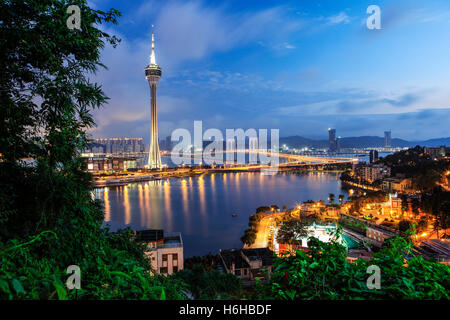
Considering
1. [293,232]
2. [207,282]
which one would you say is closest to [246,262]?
[293,232]

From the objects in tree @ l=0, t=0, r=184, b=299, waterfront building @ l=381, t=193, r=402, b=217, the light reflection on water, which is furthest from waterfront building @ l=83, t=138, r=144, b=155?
tree @ l=0, t=0, r=184, b=299

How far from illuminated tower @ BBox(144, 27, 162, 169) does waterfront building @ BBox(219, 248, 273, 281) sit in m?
23.0

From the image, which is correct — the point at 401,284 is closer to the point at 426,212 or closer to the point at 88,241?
the point at 88,241

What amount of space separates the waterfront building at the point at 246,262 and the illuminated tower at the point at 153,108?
2297 cm

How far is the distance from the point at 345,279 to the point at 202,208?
13.4m

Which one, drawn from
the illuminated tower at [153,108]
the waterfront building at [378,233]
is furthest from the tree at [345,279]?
the illuminated tower at [153,108]

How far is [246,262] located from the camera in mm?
5645

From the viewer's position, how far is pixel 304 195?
17.4 meters

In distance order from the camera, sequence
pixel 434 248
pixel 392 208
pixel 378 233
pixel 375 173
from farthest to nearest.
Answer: pixel 375 173, pixel 392 208, pixel 378 233, pixel 434 248

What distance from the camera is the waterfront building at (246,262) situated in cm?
531

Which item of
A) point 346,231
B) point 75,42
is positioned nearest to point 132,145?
point 346,231

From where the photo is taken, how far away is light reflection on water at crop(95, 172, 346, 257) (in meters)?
9.70

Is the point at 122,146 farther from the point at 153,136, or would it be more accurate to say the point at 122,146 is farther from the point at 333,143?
the point at 333,143

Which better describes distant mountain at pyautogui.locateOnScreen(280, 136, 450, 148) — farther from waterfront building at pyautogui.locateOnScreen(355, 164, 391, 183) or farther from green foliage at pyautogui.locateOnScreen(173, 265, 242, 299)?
green foliage at pyautogui.locateOnScreen(173, 265, 242, 299)
